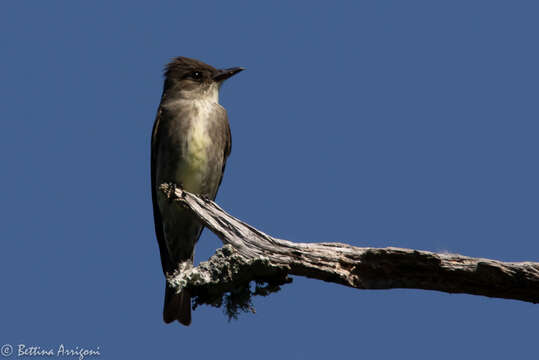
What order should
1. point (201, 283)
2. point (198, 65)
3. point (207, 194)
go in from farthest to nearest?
point (198, 65) < point (207, 194) < point (201, 283)

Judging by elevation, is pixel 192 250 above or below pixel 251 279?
above

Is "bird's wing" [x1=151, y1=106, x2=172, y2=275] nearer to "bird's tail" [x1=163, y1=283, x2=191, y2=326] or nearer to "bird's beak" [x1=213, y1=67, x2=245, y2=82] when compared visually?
"bird's beak" [x1=213, y1=67, x2=245, y2=82]

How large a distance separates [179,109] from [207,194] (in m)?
1.02

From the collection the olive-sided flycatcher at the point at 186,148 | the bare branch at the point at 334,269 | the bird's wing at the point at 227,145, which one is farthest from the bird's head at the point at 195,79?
the bare branch at the point at 334,269

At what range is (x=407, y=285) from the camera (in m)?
4.55

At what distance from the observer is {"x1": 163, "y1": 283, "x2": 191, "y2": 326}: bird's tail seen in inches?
241

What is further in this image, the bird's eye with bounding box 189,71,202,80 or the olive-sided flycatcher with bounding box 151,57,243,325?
the bird's eye with bounding box 189,71,202,80

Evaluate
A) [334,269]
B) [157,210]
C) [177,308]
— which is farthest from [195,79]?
[334,269]

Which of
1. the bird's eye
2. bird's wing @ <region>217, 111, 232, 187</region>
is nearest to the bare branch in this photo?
bird's wing @ <region>217, 111, 232, 187</region>

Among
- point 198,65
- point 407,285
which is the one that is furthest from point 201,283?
point 198,65

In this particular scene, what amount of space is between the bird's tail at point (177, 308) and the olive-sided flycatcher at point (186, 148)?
78 cm

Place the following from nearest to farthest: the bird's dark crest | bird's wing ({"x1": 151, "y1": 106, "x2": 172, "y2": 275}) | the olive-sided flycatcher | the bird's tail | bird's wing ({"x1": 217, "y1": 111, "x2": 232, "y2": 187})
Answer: the bird's tail, the olive-sided flycatcher, bird's wing ({"x1": 151, "y1": 106, "x2": 172, "y2": 275}), bird's wing ({"x1": 217, "y1": 111, "x2": 232, "y2": 187}), the bird's dark crest

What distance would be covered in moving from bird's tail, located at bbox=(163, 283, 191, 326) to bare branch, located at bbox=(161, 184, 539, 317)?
94cm

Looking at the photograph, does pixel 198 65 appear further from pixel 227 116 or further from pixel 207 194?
pixel 207 194
